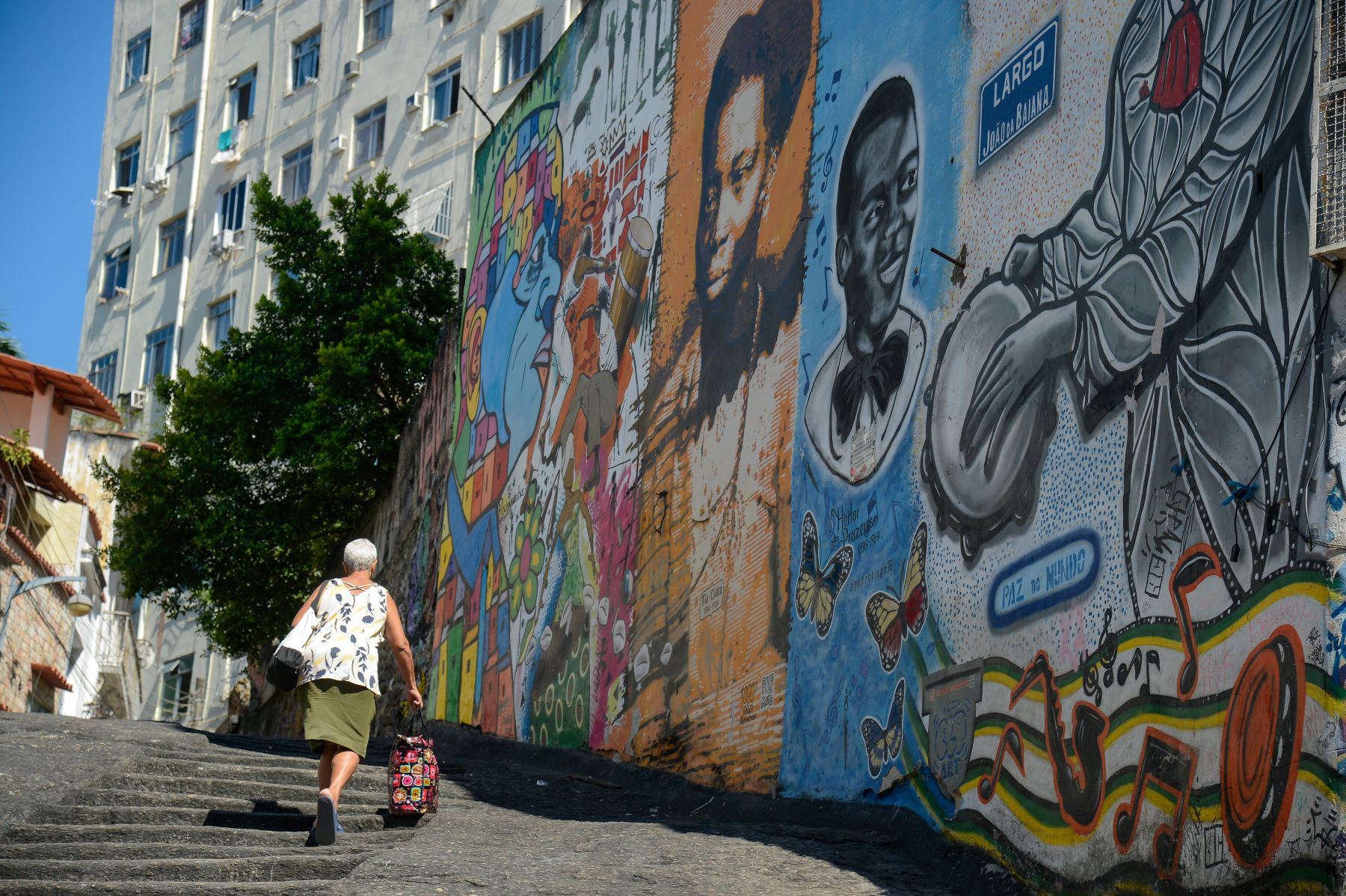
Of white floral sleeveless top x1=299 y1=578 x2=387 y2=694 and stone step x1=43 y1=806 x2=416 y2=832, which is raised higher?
white floral sleeveless top x1=299 y1=578 x2=387 y2=694

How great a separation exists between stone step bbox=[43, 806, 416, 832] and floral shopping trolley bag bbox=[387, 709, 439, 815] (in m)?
0.10

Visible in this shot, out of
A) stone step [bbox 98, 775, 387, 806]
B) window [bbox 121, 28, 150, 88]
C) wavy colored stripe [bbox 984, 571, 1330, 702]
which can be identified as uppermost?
window [bbox 121, 28, 150, 88]

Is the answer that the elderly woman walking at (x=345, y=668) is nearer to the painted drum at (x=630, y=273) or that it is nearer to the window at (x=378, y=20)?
the painted drum at (x=630, y=273)

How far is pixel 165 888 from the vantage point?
740cm

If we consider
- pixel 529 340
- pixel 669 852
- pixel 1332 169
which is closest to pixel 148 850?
pixel 669 852

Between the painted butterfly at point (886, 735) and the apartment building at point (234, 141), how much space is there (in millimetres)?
23122

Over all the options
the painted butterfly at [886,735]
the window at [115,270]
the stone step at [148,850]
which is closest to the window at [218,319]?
the window at [115,270]

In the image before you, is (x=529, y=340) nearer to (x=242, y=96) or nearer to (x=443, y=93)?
(x=443, y=93)

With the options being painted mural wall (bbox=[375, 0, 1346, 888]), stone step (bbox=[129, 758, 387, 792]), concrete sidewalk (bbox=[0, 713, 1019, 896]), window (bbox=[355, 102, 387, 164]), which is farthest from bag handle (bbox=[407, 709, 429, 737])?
window (bbox=[355, 102, 387, 164])

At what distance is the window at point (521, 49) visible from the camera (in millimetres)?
31016

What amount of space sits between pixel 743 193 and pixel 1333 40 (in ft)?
20.2

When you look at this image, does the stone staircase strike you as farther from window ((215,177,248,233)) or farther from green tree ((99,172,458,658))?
window ((215,177,248,233))

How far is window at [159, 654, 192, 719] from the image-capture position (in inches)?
1567

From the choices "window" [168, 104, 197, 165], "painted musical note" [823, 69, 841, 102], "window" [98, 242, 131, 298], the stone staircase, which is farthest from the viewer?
"window" [98, 242, 131, 298]
